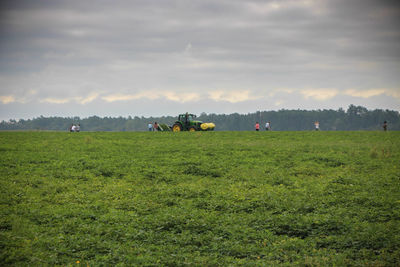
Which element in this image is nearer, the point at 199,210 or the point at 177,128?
the point at 199,210

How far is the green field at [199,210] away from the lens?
41.8 ft

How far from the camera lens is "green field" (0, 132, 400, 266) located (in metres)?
12.7

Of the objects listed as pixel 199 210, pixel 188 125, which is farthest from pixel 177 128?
pixel 199 210

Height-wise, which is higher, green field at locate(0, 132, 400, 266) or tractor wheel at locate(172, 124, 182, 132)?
tractor wheel at locate(172, 124, 182, 132)

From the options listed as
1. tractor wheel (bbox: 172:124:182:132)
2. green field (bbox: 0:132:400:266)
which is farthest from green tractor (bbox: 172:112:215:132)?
green field (bbox: 0:132:400:266)

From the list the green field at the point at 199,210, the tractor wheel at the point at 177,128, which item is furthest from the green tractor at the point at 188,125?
the green field at the point at 199,210

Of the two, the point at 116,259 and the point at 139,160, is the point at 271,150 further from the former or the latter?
the point at 116,259

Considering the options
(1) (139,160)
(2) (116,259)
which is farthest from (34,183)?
(2) (116,259)

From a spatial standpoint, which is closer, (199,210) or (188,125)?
(199,210)

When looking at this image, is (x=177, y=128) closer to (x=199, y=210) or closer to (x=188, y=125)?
(x=188, y=125)

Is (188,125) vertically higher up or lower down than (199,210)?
higher up

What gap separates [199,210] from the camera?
17203 mm

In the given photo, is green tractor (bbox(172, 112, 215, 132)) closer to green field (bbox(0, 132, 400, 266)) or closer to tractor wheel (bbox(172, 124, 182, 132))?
tractor wheel (bbox(172, 124, 182, 132))

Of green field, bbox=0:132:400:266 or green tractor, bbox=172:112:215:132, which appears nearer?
green field, bbox=0:132:400:266
